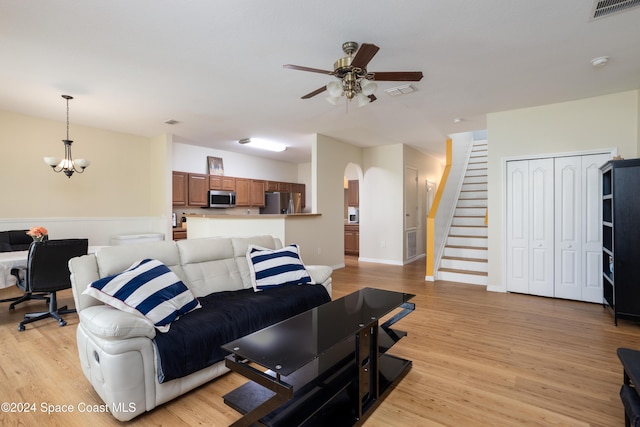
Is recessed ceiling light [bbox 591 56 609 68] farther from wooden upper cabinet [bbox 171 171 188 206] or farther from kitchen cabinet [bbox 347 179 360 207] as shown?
wooden upper cabinet [bbox 171 171 188 206]

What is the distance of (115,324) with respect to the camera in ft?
5.78

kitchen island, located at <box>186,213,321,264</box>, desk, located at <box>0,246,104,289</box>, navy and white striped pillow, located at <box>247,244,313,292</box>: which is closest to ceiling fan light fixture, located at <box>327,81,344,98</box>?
navy and white striped pillow, located at <box>247,244,313,292</box>

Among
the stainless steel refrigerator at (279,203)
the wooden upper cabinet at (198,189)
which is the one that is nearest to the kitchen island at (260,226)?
the wooden upper cabinet at (198,189)

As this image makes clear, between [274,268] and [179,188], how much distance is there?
410 cm

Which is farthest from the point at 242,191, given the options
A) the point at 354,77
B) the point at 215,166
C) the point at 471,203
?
the point at 354,77

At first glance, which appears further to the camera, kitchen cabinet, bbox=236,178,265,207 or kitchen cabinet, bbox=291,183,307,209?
kitchen cabinet, bbox=291,183,307,209

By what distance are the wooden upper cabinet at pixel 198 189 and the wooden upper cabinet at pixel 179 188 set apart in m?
0.12

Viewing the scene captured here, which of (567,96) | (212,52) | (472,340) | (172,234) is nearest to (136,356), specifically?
(212,52)

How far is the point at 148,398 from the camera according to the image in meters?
1.88

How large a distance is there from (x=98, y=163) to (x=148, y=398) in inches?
196

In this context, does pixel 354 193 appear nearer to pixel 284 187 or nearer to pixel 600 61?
pixel 284 187

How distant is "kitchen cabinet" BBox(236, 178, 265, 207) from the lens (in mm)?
7465

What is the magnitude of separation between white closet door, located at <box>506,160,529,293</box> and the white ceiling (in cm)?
96

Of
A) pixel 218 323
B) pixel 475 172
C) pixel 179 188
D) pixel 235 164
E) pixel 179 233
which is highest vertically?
pixel 235 164
